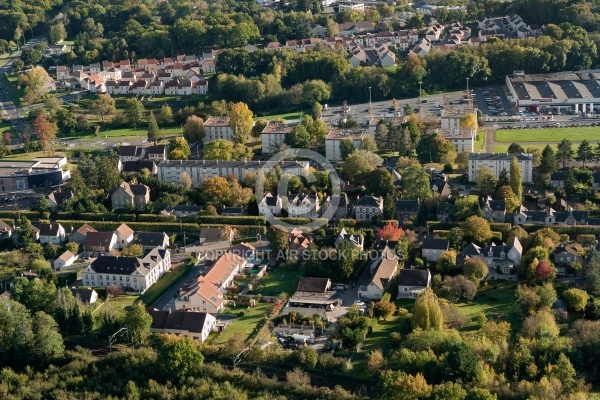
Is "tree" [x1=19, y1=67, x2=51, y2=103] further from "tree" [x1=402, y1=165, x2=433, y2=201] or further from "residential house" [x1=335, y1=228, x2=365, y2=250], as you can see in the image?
"residential house" [x1=335, y1=228, x2=365, y2=250]

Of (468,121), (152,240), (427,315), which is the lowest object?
(427,315)

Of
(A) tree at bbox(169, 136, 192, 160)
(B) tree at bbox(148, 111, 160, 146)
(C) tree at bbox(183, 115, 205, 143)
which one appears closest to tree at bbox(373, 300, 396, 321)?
(A) tree at bbox(169, 136, 192, 160)

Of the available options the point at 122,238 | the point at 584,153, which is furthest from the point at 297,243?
the point at 584,153

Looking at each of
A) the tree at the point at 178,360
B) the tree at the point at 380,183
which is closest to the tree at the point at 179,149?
the tree at the point at 380,183

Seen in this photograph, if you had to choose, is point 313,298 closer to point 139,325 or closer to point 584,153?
point 139,325

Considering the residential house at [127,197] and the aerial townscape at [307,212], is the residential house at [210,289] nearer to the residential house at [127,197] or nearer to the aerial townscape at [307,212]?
the aerial townscape at [307,212]

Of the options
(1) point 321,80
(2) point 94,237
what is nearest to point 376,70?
(1) point 321,80

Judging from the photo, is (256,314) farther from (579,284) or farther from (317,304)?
(579,284)
